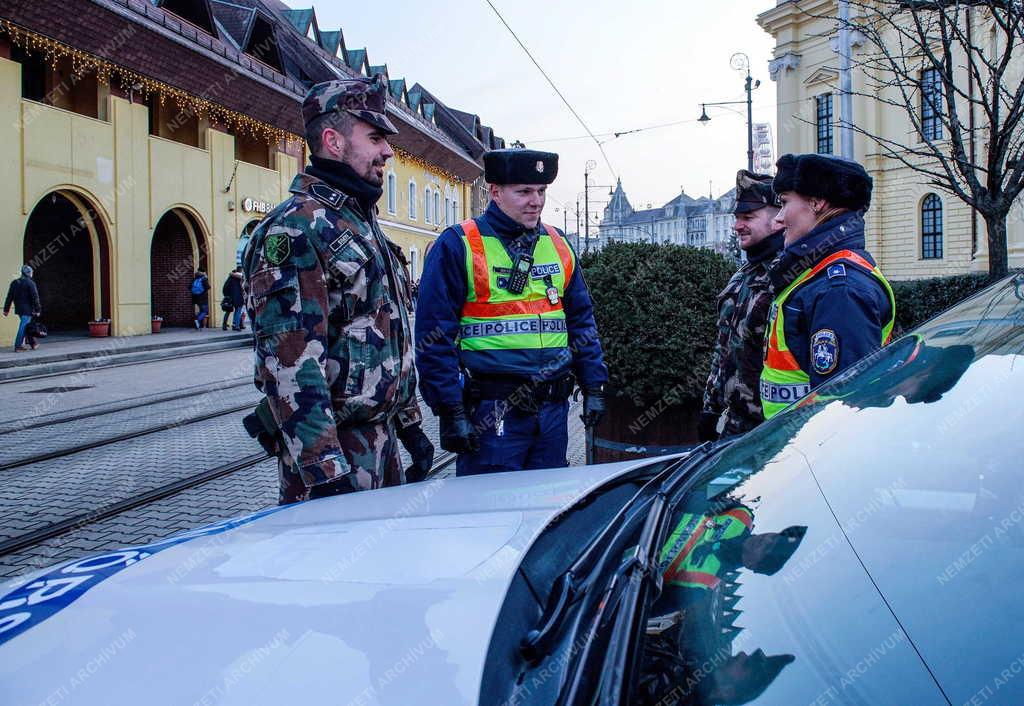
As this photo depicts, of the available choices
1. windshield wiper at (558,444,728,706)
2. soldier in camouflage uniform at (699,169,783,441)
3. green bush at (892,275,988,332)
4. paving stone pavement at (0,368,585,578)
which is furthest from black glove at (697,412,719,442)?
green bush at (892,275,988,332)

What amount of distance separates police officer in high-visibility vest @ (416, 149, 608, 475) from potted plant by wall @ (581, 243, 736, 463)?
3.92 feet

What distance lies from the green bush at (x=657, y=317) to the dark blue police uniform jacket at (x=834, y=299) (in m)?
1.76

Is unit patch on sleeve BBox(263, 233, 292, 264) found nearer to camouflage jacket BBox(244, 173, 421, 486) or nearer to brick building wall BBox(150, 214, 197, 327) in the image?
camouflage jacket BBox(244, 173, 421, 486)

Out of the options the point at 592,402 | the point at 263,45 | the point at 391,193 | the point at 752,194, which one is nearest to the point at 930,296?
the point at 752,194

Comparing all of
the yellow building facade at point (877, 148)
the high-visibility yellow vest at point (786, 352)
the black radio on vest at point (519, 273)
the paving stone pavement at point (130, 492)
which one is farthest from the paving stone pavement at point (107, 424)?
the yellow building facade at point (877, 148)

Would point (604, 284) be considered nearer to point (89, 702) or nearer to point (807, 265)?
point (807, 265)

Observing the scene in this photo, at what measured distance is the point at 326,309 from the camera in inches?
106

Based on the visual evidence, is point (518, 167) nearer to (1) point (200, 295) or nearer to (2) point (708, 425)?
(2) point (708, 425)

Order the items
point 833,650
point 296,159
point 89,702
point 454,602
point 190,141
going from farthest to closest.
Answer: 1. point 296,159
2. point 190,141
3. point 454,602
4. point 89,702
5. point 833,650

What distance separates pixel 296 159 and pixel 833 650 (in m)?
29.9

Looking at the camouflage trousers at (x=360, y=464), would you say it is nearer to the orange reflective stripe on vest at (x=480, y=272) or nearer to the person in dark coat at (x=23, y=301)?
the orange reflective stripe on vest at (x=480, y=272)

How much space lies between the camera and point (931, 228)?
3478cm

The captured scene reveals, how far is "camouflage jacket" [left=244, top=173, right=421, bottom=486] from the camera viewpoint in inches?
102

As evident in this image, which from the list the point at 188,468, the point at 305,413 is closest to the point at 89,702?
the point at 305,413
